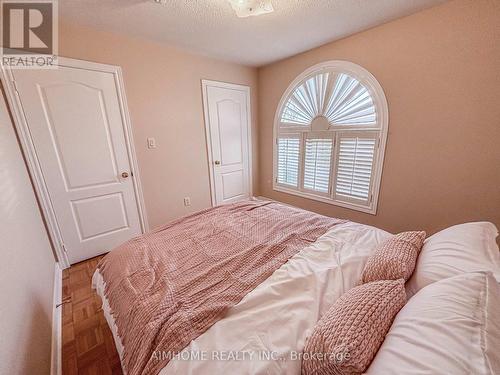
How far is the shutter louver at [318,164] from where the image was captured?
271 centimetres

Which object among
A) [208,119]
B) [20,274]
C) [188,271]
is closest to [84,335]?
[20,274]

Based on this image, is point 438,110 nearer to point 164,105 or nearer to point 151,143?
point 164,105

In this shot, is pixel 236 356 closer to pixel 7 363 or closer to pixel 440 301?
pixel 440 301

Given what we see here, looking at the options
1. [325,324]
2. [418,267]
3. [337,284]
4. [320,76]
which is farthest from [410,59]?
[325,324]

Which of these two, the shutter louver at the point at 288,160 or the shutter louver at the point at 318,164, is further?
the shutter louver at the point at 288,160

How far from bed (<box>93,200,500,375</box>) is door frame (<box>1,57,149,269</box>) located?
4.16 ft

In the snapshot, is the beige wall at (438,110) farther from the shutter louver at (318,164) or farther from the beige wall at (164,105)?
the beige wall at (164,105)

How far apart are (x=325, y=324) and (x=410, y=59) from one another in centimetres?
243

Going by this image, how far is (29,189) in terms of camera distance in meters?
1.77

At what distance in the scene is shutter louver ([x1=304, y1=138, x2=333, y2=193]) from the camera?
8.89 feet

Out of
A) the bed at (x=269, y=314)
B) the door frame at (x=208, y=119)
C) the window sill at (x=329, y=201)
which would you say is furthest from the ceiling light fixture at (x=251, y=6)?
the window sill at (x=329, y=201)

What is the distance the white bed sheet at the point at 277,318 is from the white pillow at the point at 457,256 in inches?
10.3

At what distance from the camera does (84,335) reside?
142 centimetres

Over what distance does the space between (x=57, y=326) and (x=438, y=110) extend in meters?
3.59
